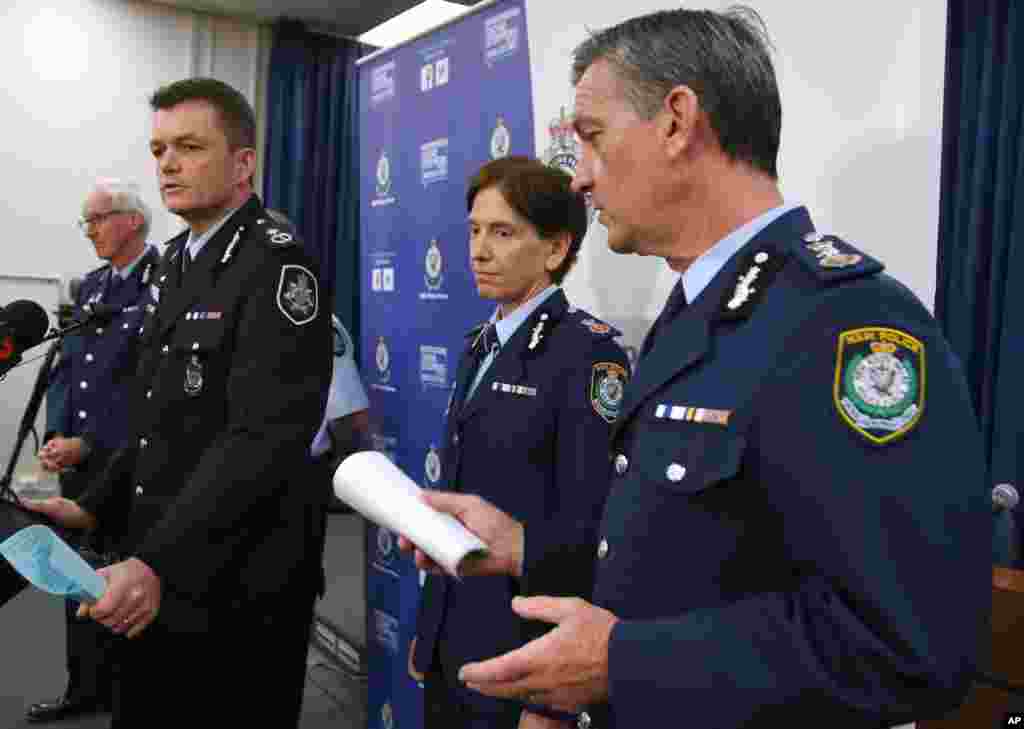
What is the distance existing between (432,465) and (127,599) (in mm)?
1103

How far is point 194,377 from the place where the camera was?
67.4 inches

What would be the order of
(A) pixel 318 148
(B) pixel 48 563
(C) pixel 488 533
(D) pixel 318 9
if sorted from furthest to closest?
1. (A) pixel 318 148
2. (D) pixel 318 9
3. (B) pixel 48 563
4. (C) pixel 488 533

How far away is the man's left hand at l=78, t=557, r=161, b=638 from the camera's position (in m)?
1.42

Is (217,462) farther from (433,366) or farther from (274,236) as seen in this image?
(433,366)

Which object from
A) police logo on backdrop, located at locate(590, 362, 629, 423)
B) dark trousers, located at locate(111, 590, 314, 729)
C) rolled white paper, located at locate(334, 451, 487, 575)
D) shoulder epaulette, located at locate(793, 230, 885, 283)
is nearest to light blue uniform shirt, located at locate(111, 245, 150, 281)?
dark trousers, located at locate(111, 590, 314, 729)

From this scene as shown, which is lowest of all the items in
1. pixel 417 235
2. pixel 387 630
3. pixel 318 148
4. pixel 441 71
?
pixel 387 630

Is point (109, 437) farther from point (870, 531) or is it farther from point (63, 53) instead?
point (63, 53)

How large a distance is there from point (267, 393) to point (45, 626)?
8.97 ft

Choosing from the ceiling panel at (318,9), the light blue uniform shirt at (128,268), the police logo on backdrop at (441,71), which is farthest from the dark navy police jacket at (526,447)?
the ceiling panel at (318,9)

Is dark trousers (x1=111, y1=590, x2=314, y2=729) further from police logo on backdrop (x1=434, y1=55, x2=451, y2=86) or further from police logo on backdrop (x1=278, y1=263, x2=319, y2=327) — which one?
police logo on backdrop (x1=434, y1=55, x2=451, y2=86)

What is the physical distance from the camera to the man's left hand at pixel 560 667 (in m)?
0.72

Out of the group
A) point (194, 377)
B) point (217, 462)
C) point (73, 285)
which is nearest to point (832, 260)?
point (217, 462)

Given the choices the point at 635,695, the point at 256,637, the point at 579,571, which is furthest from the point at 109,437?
the point at 635,695

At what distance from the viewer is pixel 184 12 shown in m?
6.12
